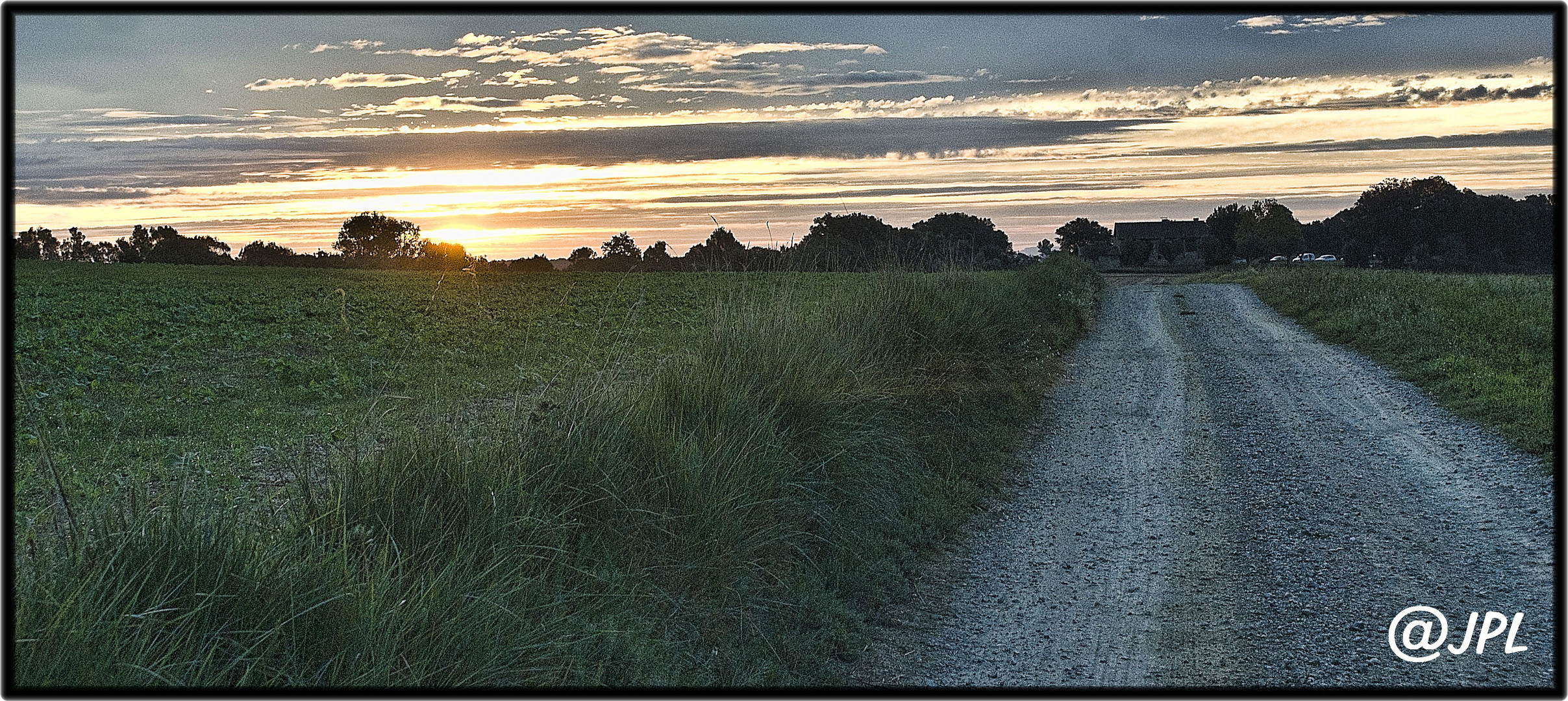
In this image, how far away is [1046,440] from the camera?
30.8 feet

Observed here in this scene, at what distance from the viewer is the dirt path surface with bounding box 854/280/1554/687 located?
14.8ft

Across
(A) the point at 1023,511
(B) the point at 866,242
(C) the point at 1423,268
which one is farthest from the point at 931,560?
(C) the point at 1423,268

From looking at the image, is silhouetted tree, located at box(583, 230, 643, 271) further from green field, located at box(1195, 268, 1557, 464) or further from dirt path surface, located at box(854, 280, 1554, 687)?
green field, located at box(1195, 268, 1557, 464)

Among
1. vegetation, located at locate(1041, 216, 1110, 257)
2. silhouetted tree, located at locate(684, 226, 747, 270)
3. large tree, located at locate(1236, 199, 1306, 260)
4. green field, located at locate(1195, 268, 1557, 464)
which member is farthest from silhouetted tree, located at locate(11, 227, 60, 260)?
large tree, located at locate(1236, 199, 1306, 260)

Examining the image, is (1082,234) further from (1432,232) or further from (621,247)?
(621,247)

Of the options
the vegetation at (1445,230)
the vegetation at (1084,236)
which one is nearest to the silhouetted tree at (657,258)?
the vegetation at (1445,230)

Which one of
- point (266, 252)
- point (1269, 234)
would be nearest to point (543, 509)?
point (266, 252)

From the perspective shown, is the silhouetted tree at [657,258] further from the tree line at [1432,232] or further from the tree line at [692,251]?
the tree line at [1432,232]

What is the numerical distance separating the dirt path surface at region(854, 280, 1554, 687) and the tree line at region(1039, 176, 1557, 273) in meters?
1.83

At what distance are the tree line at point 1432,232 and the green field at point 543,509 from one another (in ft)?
13.8

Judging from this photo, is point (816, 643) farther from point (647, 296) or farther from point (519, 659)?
point (647, 296)

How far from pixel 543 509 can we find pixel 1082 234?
4652 cm

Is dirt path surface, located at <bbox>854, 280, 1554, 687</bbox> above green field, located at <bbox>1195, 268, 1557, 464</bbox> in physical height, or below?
below

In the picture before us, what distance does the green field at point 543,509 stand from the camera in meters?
3.01
